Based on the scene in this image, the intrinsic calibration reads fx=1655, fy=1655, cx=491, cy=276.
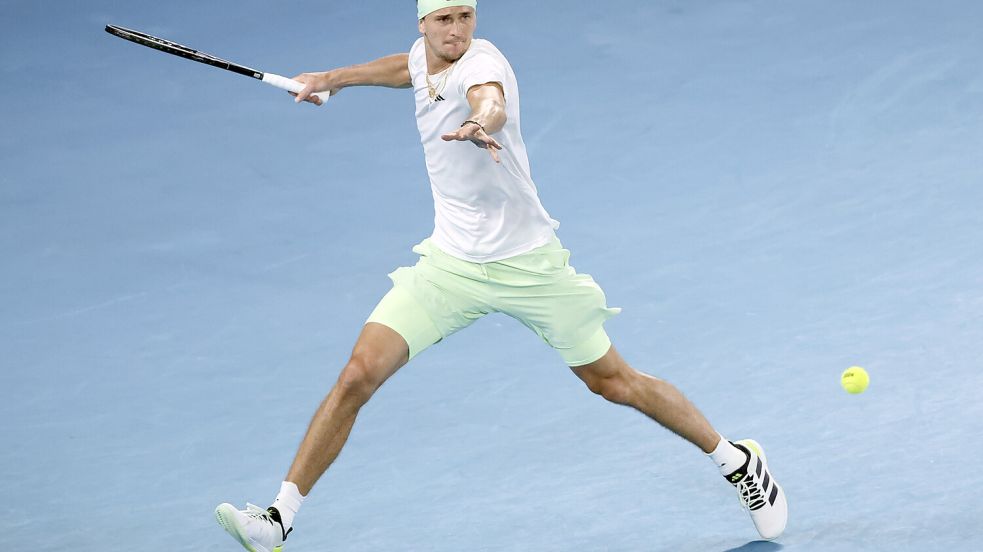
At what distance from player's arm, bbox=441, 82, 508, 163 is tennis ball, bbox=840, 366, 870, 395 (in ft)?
6.62

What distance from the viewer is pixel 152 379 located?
7902 millimetres

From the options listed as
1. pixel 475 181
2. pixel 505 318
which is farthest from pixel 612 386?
pixel 505 318

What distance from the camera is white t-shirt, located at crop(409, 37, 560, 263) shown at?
5.64 m

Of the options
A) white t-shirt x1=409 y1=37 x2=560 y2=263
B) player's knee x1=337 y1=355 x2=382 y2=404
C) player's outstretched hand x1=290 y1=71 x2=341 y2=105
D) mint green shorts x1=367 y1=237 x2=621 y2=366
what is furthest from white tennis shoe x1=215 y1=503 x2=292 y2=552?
player's outstretched hand x1=290 y1=71 x2=341 y2=105

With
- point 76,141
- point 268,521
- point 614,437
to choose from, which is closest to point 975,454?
point 614,437

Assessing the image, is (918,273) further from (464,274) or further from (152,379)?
(152,379)

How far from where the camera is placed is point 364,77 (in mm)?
6105

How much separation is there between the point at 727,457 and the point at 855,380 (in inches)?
36.2

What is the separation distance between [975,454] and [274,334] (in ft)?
11.9

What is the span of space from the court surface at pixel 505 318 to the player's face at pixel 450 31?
5.71 feet

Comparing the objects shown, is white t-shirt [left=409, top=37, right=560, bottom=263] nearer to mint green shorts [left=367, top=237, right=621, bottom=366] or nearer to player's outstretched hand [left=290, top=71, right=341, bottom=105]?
mint green shorts [left=367, top=237, right=621, bottom=366]

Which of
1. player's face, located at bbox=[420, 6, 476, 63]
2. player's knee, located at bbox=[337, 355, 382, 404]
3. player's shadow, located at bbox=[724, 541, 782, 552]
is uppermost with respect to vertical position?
player's face, located at bbox=[420, 6, 476, 63]

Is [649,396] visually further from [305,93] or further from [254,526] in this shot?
[305,93]

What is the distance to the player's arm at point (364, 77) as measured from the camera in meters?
6.04
